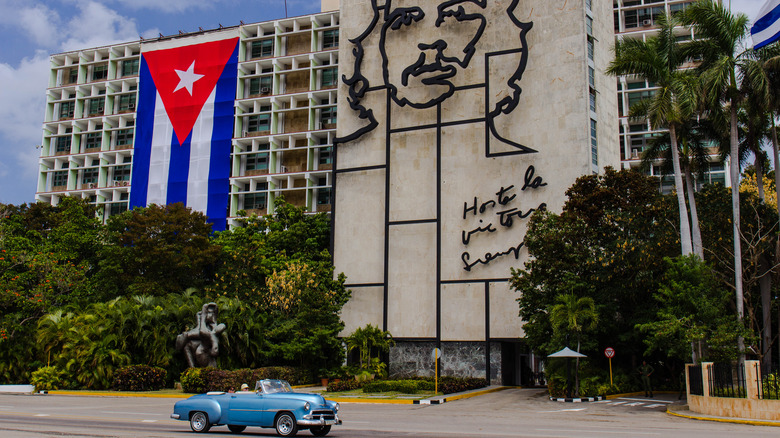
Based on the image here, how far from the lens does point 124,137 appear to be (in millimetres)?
83625

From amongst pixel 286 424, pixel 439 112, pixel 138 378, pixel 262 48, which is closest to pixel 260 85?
pixel 262 48

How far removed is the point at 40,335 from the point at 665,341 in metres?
35.1

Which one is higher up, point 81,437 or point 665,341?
point 665,341

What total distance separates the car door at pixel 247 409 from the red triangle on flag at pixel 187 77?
61.3 metres

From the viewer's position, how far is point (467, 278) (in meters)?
47.9

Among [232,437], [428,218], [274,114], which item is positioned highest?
[274,114]

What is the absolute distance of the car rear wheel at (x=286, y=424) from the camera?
18.3 m

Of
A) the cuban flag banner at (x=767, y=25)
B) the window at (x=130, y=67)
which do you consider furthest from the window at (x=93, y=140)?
A: the cuban flag banner at (x=767, y=25)

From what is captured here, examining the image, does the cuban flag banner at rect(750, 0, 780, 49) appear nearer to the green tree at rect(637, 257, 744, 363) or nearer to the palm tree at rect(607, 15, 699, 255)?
the palm tree at rect(607, 15, 699, 255)

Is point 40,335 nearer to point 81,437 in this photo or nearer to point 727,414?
point 81,437

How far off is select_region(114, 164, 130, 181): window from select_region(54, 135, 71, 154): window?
7.92 metres

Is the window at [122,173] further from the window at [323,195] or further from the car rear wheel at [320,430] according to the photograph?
the car rear wheel at [320,430]

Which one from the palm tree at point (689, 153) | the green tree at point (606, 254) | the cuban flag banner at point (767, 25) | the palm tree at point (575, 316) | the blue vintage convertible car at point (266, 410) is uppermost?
the cuban flag banner at point (767, 25)

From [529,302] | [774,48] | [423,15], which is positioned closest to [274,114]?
[423,15]
